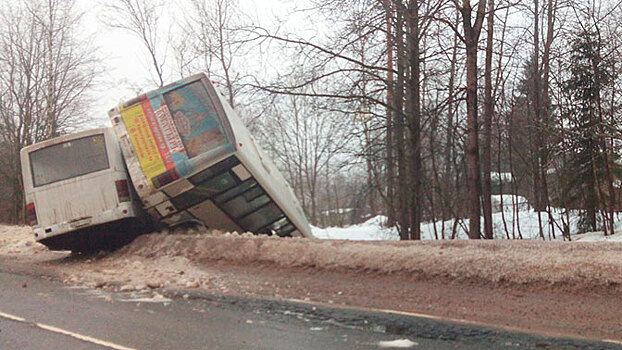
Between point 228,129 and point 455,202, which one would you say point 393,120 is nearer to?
point 455,202

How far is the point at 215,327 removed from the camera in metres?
5.37

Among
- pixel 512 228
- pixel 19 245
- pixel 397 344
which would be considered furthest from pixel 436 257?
pixel 512 228

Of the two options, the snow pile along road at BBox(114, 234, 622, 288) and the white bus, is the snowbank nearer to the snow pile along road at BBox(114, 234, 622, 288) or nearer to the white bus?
the snow pile along road at BBox(114, 234, 622, 288)

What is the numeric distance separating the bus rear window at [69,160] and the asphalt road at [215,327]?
357 cm

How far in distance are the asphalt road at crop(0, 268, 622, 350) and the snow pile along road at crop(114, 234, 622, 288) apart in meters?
1.73

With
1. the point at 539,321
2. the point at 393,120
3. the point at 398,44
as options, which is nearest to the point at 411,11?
the point at 398,44

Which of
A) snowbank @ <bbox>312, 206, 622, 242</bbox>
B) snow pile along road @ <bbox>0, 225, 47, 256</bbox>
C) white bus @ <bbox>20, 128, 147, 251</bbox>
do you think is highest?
white bus @ <bbox>20, 128, 147, 251</bbox>

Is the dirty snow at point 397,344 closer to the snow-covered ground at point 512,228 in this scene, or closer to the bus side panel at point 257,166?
the bus side panel at point 257,166

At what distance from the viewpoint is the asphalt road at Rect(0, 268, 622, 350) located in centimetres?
473

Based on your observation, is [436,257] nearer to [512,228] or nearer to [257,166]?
[257,166]

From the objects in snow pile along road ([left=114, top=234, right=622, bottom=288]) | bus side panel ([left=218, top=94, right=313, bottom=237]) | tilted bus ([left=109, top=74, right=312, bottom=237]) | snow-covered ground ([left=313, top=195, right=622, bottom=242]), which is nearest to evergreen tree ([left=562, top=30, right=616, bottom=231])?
snow-covered ground ([left=313, top=195, right=622, bottom=242])

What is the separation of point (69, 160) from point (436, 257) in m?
6.94

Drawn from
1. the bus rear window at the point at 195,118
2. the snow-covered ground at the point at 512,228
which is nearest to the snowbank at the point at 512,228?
the snow-covered ground at the point at 512,228

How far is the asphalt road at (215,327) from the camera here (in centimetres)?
473
